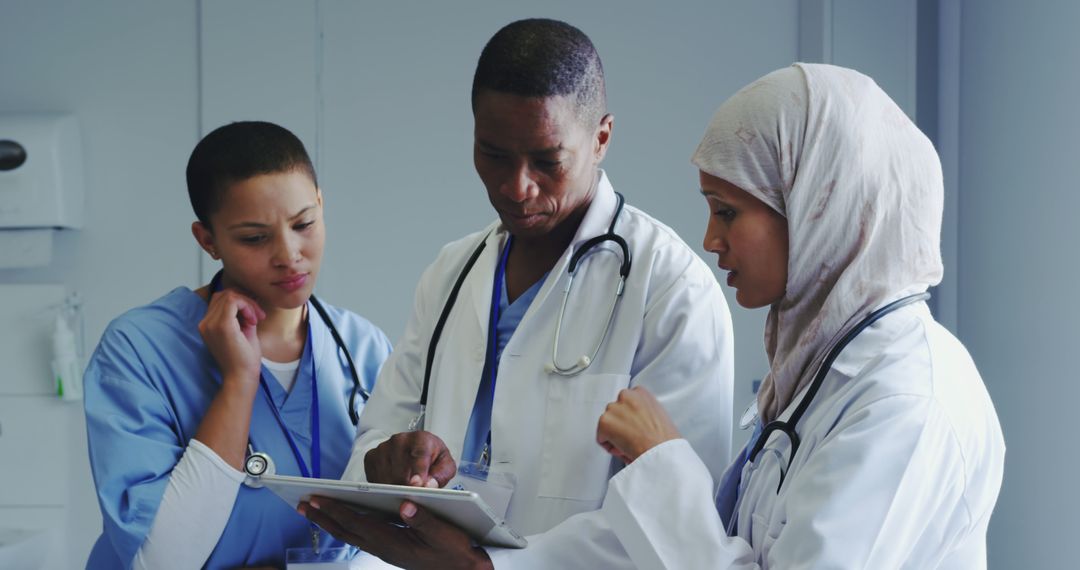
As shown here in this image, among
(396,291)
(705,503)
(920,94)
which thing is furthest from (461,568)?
(920,94)

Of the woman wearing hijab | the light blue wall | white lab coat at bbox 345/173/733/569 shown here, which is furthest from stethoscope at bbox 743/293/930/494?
the light blue wall

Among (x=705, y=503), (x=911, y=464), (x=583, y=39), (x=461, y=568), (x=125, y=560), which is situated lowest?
(x=125, y=560)

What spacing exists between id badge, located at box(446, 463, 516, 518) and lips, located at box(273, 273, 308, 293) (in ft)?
1.55

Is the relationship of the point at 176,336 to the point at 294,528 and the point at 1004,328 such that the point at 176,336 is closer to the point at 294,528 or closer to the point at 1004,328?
the point at 294,528

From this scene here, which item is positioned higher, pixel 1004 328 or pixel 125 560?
pixel 1004 328

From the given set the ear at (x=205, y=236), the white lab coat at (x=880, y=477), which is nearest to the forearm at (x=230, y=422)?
the ear at (x=205, y=236)

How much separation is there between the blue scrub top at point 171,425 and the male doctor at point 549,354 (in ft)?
0.60

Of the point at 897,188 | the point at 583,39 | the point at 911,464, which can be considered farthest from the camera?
the point at 583,39

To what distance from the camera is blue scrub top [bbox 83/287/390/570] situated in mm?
1552

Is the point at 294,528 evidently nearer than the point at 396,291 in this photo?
Yes

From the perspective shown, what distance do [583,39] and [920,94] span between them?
1441 mm

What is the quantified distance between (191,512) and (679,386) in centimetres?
79

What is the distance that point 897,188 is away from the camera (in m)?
1.06

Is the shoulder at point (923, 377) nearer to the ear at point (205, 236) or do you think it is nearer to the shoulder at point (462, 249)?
the shoulder at point (462, 249)
